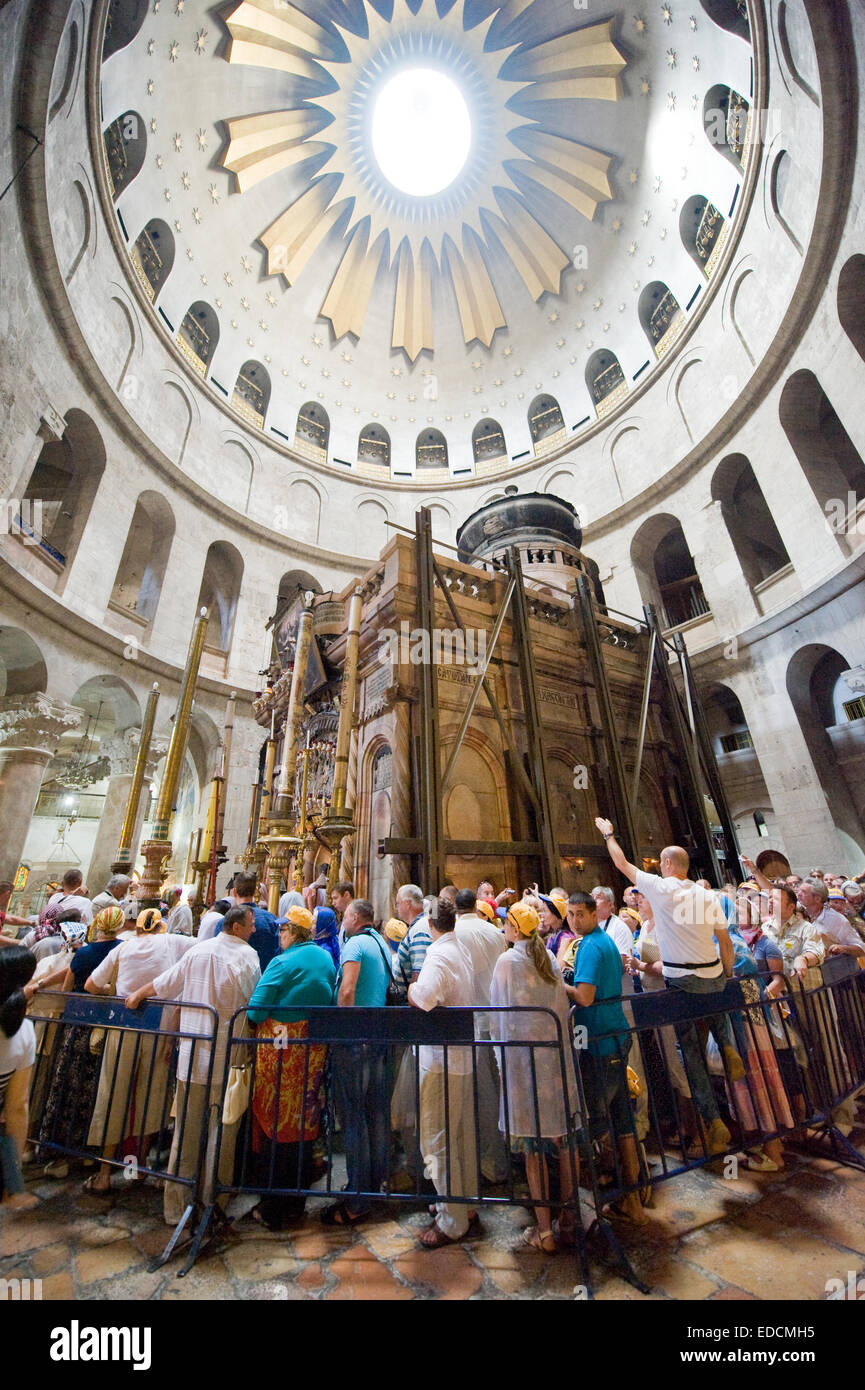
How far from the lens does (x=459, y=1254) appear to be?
2.80 meters

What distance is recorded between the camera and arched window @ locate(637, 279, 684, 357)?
20.3 metres

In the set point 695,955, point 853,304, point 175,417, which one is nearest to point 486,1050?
point 695,955

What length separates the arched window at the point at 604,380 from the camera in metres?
22.8

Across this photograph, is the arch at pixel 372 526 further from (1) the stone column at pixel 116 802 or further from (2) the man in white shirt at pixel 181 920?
(2) the man in white shirt at pixel 181 920

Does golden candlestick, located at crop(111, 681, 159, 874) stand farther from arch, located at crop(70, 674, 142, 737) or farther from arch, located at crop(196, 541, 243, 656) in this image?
arch, located at crop(196, 541, 243, 656)

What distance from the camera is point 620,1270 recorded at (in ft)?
8.46

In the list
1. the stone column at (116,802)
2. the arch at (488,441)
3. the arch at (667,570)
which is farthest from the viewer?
the arch at (488,441)

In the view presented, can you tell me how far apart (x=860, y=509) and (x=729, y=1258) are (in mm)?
15479

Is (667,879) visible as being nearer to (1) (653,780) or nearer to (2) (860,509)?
(1) (653,780)

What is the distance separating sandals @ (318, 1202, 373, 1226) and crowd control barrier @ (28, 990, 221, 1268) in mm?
823

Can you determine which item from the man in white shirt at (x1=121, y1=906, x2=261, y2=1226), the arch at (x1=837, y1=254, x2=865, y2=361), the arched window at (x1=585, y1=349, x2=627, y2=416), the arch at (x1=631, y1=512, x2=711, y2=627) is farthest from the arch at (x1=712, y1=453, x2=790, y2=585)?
the man in white shirt at (x1=121, y1=906, x2=261, y2=1226)

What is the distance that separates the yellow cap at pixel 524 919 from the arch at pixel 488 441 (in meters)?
26.6

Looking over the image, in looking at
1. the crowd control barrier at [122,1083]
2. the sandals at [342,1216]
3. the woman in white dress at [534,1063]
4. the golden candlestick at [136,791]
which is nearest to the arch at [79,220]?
the golden candlestick at [136,791]
